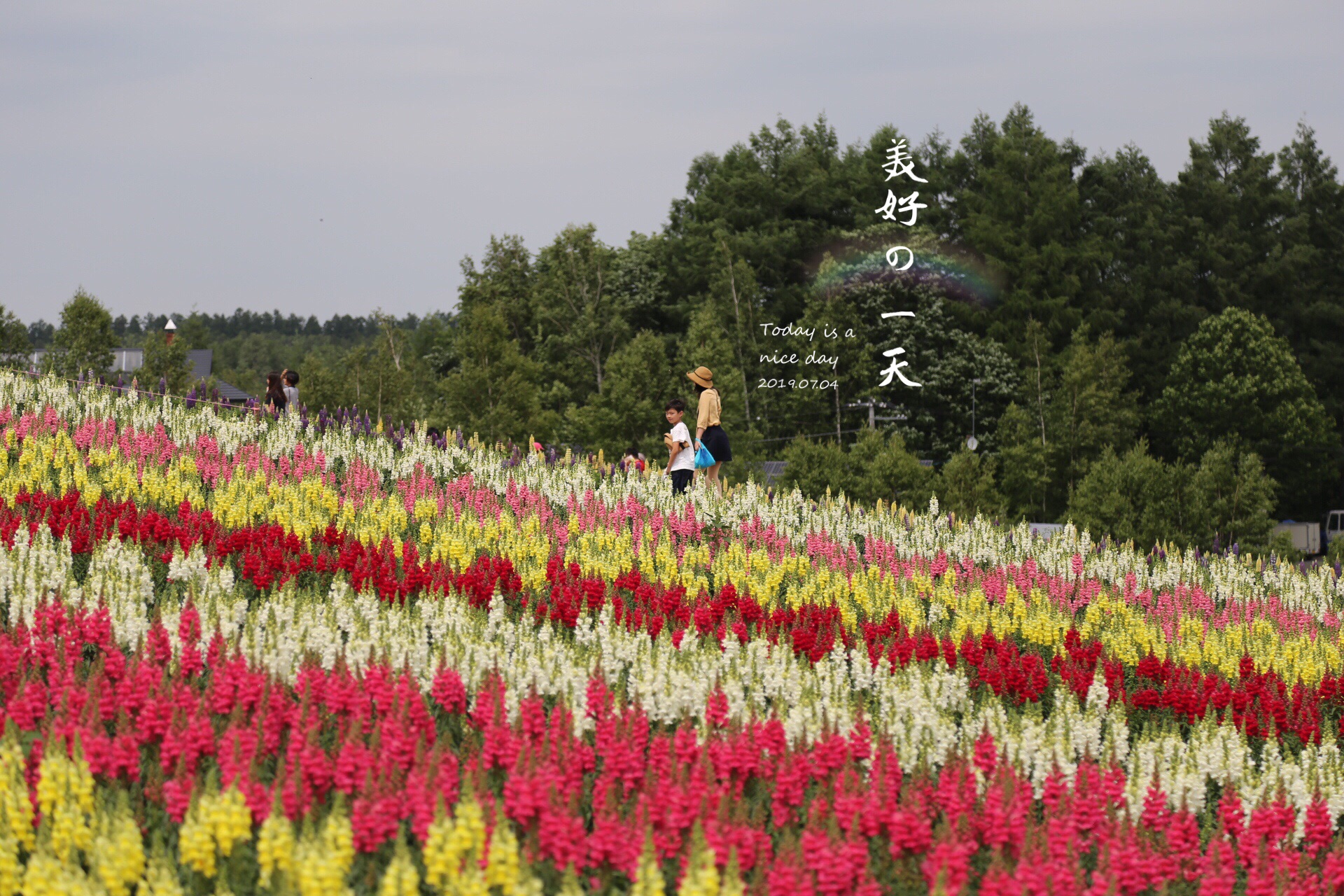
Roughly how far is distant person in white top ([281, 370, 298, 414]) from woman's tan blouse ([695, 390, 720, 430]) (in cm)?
774

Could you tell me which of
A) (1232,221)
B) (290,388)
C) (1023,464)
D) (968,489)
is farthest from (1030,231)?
(290,388)

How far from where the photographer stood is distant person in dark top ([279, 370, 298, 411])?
23470 mm

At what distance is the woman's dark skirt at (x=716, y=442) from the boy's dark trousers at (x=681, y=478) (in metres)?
0.62

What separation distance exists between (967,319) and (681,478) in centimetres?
4519

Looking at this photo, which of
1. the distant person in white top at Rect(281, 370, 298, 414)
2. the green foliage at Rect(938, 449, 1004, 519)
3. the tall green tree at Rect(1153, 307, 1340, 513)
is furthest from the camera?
the tall green tree at Rect(1153, 307, 1340, 513)

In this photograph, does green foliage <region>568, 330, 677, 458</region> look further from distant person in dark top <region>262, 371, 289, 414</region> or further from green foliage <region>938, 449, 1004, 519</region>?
distant person in dark top <region>262, 371, 289, 414</region>

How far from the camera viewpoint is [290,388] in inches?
964

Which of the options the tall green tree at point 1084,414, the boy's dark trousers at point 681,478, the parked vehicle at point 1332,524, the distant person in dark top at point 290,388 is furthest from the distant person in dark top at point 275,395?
the parked vehicle at point 1332,524

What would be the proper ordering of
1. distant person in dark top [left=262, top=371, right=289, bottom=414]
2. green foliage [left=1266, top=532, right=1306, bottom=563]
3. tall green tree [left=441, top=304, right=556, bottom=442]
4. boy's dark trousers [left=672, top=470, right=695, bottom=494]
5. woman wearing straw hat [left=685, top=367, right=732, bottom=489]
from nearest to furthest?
1. woman wearing straw hat [left=685, top=367, right=732, bottom=489]
2. boy's dark trousers [left=672, top=470, right=695, bottom=494]
3. distant person in dark top [left=262, top=371, right=289, bottom=414]
4. green foliage [left=1266, top=532, right=1306, bottom=563]
5. tall green tree [left=441, top=304, right=556, bottom=442]

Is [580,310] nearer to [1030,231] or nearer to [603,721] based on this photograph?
[1030,231]

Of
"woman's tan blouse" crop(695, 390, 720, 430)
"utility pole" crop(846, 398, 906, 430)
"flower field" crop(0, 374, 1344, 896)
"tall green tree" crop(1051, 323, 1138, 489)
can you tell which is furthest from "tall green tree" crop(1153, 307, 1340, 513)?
"flower field" crop(0, 374, 1344, 896)

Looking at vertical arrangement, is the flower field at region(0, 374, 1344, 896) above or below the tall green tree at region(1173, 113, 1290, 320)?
below

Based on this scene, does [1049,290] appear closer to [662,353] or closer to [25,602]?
[662,353]

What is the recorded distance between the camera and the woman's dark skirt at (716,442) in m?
18.8
